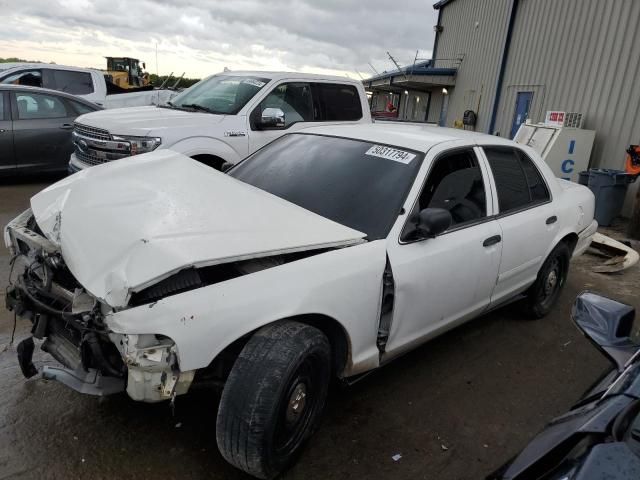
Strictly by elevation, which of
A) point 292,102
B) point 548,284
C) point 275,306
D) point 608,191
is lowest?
point 548,284

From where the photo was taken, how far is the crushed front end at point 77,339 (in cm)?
201

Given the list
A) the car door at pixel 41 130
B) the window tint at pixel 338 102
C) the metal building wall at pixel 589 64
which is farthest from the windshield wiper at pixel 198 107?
the metal building wall at pixel 589 64

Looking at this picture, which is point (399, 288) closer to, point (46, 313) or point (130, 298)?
point (130, 298)

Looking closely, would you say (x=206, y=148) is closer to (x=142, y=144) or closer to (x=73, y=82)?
(x=142, y=144)

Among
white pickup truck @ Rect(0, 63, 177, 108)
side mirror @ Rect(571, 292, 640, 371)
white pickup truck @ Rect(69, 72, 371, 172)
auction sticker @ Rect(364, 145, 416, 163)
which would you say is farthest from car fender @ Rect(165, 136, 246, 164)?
white pickup truck @ Rect(0, 63, 177, 108)

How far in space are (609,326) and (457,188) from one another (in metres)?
1.53

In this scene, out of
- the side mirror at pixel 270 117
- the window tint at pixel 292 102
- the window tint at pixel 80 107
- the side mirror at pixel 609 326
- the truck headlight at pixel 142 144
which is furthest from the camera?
the window tint at pixel 80 107

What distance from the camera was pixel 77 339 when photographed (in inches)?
96.2

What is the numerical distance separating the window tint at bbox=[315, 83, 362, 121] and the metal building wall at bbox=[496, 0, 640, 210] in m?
5.13

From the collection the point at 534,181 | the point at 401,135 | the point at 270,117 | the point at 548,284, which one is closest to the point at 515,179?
the point at 534,181

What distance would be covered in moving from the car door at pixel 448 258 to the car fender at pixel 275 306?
0.19m

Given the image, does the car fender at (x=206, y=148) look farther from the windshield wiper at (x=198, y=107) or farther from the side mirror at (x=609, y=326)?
the side mirror at (x=609, y=326)

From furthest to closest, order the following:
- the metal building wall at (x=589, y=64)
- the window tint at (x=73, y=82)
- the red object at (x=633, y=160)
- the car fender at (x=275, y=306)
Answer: the window tint at (x=73, y=82), the metal building wall at (x=589, y=64), the red object at (x=633, y=160), the car fender at (x=275, y=306)

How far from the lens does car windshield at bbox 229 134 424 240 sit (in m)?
2.94
